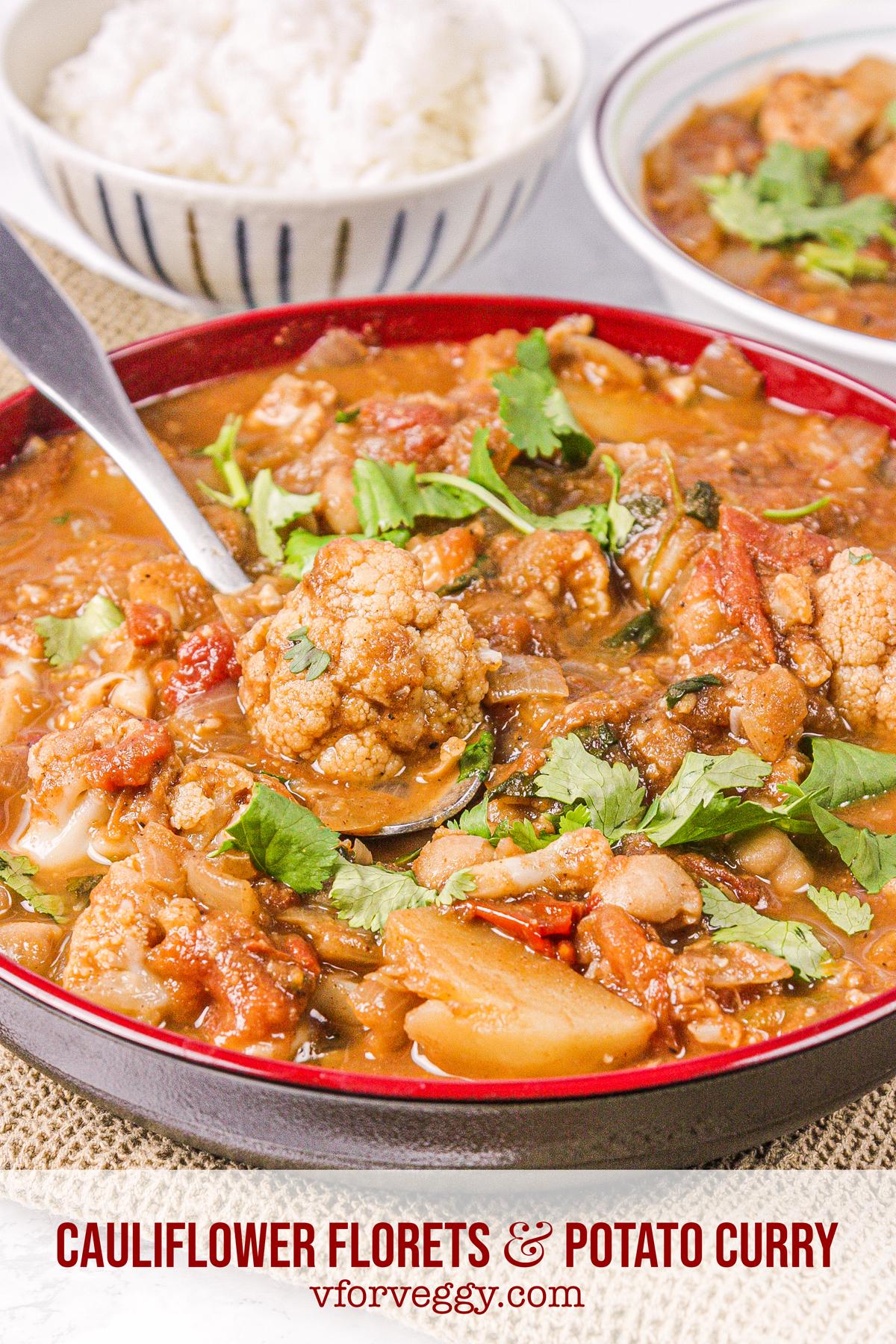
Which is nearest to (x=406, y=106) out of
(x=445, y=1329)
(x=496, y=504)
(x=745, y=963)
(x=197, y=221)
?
(x=197, y=221)

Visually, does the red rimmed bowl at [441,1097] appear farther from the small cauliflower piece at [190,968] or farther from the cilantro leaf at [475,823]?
the cilantro leaf at [475,823]

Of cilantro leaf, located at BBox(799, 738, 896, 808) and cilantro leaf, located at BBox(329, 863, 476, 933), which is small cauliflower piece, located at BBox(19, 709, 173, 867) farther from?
cilantro leaf, located at BBox(799, 738, 896, 808)

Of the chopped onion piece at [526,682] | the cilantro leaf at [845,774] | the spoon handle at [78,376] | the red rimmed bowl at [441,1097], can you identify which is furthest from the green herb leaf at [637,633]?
the red rimmed bowl at [441,1097]

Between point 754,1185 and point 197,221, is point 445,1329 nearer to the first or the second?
point 754,1185

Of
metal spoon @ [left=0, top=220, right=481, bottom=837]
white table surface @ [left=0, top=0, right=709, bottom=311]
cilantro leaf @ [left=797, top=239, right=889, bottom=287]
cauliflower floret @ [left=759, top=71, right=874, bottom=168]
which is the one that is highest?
metal spoon @ [left=0, top=220, right=481, bottom=837]

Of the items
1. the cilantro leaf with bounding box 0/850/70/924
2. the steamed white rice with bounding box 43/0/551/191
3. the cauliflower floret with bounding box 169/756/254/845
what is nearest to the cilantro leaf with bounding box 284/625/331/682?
the cauliflower floret with bounding box 169/756/254/845

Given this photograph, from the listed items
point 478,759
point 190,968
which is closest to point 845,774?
point 478,759

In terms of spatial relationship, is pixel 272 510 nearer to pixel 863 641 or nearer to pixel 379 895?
pixel 379 895
